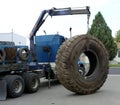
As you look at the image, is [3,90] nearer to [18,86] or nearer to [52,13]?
[18,86]

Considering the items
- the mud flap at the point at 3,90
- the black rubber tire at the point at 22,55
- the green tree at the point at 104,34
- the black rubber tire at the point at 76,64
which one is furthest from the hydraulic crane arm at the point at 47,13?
the green tree at the point at 104,34

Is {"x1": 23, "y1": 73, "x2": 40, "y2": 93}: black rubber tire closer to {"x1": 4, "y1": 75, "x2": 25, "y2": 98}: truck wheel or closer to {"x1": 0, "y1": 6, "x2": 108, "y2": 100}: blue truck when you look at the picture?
{"x1": 0, "y1": 6, "x2": 108, "y2": 100}: blue truck

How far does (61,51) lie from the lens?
13.5 metres

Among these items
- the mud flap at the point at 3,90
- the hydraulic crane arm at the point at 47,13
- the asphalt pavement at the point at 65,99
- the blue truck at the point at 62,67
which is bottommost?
the asphalt pavement at the point at 65,99

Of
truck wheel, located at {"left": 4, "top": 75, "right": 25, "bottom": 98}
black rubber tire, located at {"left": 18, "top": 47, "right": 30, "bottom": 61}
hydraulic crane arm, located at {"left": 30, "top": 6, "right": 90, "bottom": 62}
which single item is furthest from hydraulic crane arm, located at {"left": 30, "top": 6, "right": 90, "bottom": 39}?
truck wheel, located at {"left": 4, "top": 75, "right": 25, "bottom": 98}

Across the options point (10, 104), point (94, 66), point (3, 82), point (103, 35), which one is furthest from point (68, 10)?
point (103, 35)

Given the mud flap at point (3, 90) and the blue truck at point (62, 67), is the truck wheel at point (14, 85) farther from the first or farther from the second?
the mud flap at point (3, 90)

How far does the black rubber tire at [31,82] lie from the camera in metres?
14.5

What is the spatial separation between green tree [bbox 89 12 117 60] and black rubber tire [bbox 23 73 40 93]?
38.1 m

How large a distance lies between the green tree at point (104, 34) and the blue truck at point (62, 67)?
118ft

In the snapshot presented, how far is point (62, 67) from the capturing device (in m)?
13.3

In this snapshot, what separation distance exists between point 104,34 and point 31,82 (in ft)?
130

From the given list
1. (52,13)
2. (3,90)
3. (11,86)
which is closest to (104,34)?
(52,13)

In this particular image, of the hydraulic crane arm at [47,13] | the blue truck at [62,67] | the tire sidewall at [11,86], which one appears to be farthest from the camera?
the hydraulic crane arm at [47,13]
